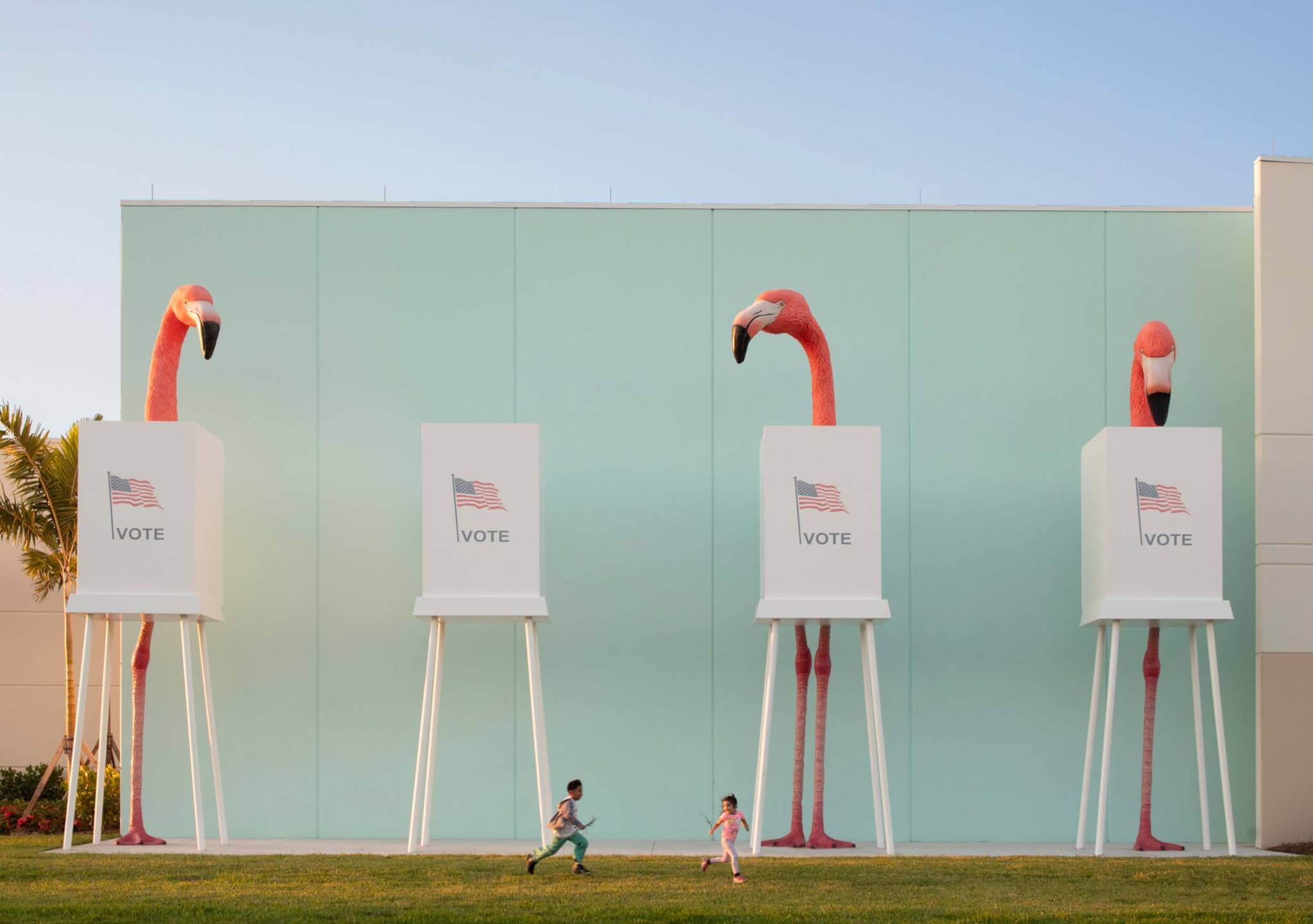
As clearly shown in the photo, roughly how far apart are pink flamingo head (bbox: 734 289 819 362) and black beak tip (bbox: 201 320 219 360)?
4062 mm

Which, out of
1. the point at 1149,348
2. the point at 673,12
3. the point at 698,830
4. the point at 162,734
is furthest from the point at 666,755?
the point at 673,12

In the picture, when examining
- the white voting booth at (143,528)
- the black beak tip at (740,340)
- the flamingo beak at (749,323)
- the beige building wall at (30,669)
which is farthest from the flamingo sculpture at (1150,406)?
the beige building wall at (30,669)

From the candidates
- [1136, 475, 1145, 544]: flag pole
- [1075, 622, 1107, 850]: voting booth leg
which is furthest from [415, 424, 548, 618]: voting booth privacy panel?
[1136, 475, 1145, 544]: flag pole

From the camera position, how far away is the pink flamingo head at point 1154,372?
1245cm

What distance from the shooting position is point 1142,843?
12.5m

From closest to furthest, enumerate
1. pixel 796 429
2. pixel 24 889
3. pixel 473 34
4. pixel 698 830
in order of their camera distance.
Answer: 1. pixel 24 889
2. pixel 796 429
3. pixel 698 830
4. pixel 473 34

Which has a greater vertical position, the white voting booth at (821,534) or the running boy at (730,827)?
the white voting booth at (821,534)

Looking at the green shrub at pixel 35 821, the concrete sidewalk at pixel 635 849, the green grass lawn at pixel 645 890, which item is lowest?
the green shrub at pixel 35 821

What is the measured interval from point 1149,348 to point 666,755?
5.23 metres

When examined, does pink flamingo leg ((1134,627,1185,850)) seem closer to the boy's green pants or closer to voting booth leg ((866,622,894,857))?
voting booth leg ((866,622,894,857))

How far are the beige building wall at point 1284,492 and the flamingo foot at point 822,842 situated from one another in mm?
3621

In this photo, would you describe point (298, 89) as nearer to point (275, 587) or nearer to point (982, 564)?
point (275, 587)

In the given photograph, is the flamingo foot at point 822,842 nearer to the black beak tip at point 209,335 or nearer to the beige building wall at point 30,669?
the black beak tip at point 209,335

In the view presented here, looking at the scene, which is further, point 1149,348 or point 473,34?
point 473,34
